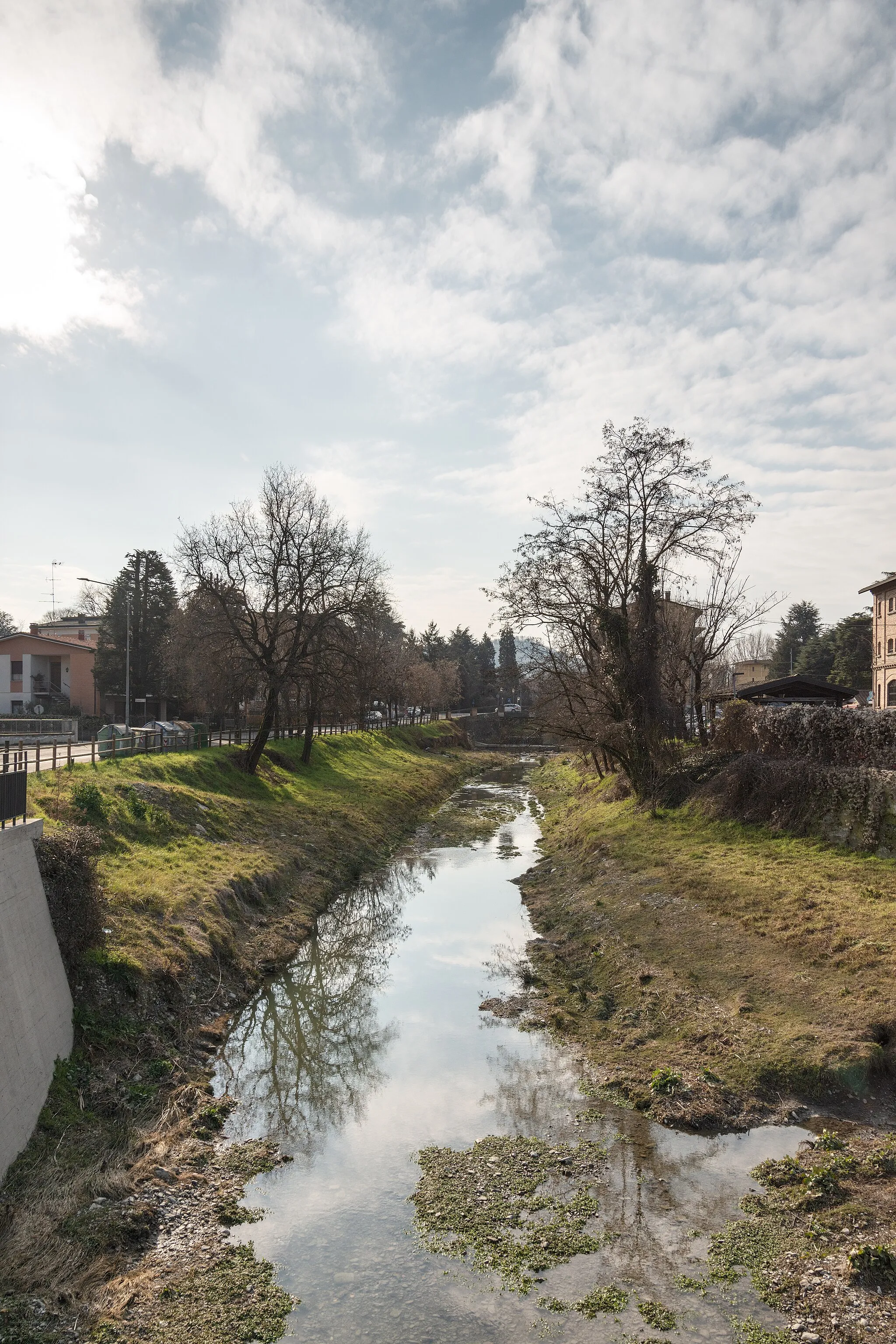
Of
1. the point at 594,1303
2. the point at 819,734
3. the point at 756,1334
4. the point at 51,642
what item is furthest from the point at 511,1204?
the point at 51,642

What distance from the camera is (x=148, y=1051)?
41.3ft

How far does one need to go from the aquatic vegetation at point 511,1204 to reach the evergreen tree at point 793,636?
9964 cm

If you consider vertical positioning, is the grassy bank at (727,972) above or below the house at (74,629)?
below

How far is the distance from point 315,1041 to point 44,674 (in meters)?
60.4

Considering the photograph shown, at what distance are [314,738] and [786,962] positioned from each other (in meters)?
38.8

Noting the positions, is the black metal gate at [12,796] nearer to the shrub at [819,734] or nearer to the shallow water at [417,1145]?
the shallow water at [417,1145]

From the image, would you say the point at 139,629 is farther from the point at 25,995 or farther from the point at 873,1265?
the point at 873,1265

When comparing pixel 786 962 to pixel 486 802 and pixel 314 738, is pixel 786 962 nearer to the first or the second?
pixel 486 802

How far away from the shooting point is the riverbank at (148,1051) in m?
7.77

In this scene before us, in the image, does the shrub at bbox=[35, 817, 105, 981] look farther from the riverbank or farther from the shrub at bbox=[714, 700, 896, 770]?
the shrub at bbox=[714, 700, 896, 770]

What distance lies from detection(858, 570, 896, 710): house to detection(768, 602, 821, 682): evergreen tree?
48.7m

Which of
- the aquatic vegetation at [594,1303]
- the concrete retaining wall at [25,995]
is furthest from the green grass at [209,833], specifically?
the aquatic vegetation at [594,1303]

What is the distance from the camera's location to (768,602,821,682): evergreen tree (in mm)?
104000

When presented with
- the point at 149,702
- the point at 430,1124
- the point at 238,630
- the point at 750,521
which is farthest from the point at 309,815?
the point at 149,702
